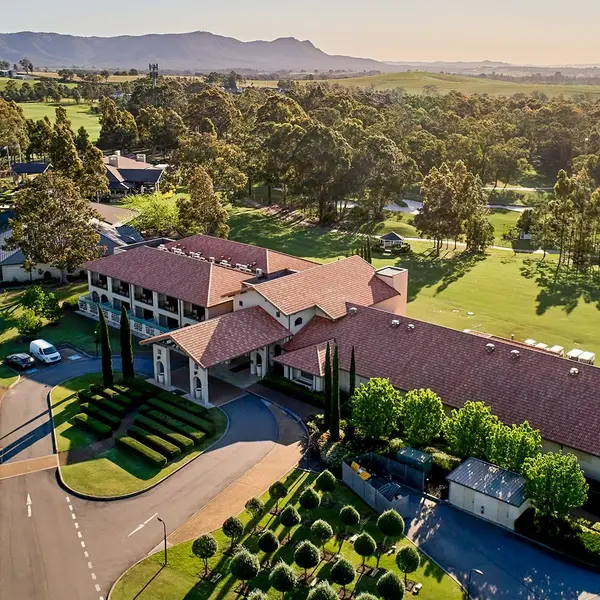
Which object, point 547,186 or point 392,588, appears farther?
point 547,186

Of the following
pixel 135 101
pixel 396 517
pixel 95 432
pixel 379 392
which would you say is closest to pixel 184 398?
pixel 95 432

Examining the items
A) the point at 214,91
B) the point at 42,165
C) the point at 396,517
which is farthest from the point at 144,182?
the point at 396,517

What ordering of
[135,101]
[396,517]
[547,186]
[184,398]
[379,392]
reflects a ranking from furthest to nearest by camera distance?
[135,101]
[547,186]
[184,398]
[379,392]
[396,517]

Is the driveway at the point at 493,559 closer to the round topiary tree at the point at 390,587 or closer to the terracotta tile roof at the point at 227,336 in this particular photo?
the round topiary tree at the point at 390,587

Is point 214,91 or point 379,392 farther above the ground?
point 214,91

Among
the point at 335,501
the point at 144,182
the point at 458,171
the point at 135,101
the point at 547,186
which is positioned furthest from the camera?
the point at 135,101

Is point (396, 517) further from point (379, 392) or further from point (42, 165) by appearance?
point (42, 165)

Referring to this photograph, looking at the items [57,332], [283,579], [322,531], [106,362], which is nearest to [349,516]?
[322,531]

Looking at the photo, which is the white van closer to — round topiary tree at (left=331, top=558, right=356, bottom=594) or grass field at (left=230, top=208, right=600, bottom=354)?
grass field at (left=230, top=208, right=600, bottom=354)

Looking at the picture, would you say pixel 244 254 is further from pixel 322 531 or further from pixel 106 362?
pixel 322 531
